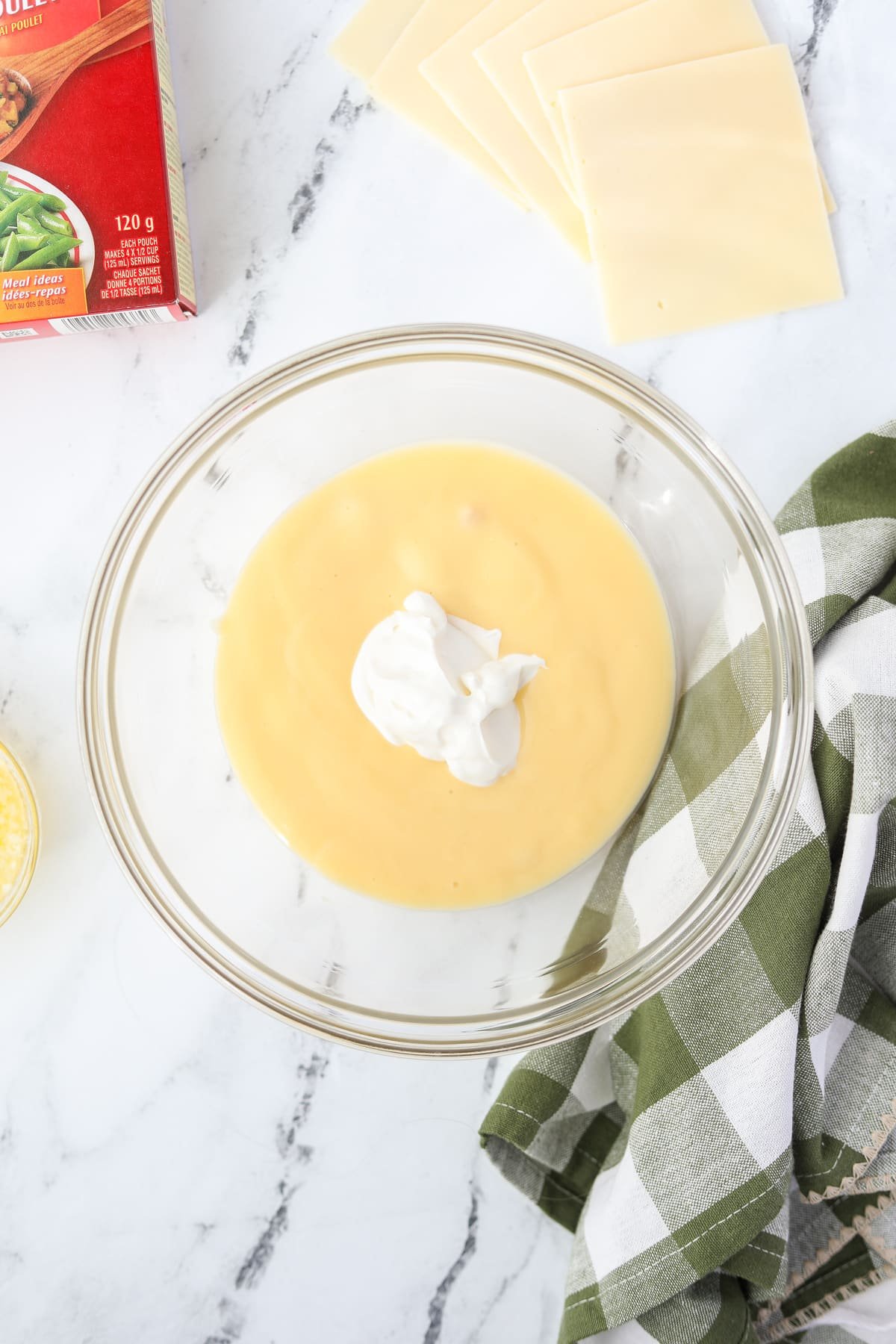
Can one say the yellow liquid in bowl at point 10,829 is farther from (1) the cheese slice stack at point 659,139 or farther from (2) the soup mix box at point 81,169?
(1) the cheese slice stack at point 659,139

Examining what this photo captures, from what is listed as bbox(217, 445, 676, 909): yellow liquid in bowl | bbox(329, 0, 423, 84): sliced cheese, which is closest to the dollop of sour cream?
bbox(217, 445, 676, 909): yellow liquid in bowl

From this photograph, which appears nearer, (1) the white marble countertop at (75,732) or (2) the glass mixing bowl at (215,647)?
(2) the glass mixing bowl at (215,647)

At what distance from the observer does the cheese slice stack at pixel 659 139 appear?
4.01 ft

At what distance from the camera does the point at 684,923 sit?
1100mm

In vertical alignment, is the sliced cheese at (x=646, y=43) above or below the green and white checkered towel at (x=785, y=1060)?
above

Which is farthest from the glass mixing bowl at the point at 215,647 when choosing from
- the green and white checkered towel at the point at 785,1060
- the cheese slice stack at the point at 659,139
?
the cheese slice stack at the point at 659,139

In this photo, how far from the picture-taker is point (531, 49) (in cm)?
124

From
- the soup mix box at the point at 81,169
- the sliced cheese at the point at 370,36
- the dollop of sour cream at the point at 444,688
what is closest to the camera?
the dollop of sour cream at the point at 444,688

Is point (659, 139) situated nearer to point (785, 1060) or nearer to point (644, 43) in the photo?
point (644, 43)

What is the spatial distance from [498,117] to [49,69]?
55 cm

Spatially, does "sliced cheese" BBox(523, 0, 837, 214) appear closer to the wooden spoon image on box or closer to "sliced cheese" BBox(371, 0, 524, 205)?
"sliced cheese" BBox(371, 0, 524, 205)

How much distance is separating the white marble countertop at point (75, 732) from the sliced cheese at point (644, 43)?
0.07 m

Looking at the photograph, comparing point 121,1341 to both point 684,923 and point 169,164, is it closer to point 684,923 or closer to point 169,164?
point 684,923

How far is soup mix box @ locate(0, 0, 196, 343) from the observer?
1169 millimetres
